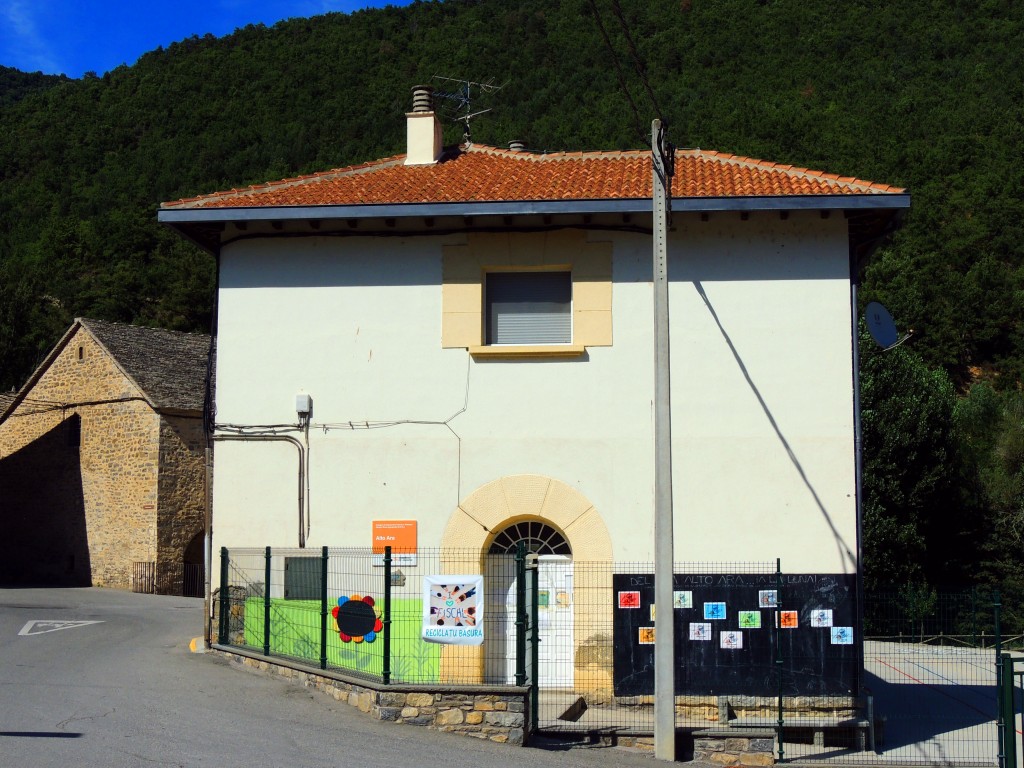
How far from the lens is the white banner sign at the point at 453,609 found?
1210 cm

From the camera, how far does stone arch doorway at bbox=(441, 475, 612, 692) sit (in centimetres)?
1372

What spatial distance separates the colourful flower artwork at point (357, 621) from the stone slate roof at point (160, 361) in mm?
17264

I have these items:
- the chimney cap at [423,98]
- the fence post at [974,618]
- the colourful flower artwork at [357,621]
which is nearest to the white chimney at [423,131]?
the chimney cap at [423,98]

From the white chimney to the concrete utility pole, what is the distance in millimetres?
6268

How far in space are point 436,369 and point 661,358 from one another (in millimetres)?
3844

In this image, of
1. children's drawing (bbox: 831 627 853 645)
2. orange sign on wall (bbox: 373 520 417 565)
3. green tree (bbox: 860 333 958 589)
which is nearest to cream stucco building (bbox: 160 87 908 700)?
orange sign on wall (bbox: 373 520 417 565)

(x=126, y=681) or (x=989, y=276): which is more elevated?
(x=989, y=276)

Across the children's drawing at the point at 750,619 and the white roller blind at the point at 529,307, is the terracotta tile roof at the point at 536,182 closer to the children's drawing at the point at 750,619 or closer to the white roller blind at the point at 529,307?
the white roller blind at the point at 529,307

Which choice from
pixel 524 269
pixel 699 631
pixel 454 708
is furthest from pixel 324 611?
pixel 524 269

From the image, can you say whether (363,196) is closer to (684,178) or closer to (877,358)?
(684,178)

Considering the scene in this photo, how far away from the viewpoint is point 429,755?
10242 mm

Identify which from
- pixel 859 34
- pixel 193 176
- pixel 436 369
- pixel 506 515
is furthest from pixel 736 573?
pixel 859 34

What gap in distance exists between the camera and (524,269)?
47.8 feet

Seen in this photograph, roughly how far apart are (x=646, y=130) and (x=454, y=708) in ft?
144
